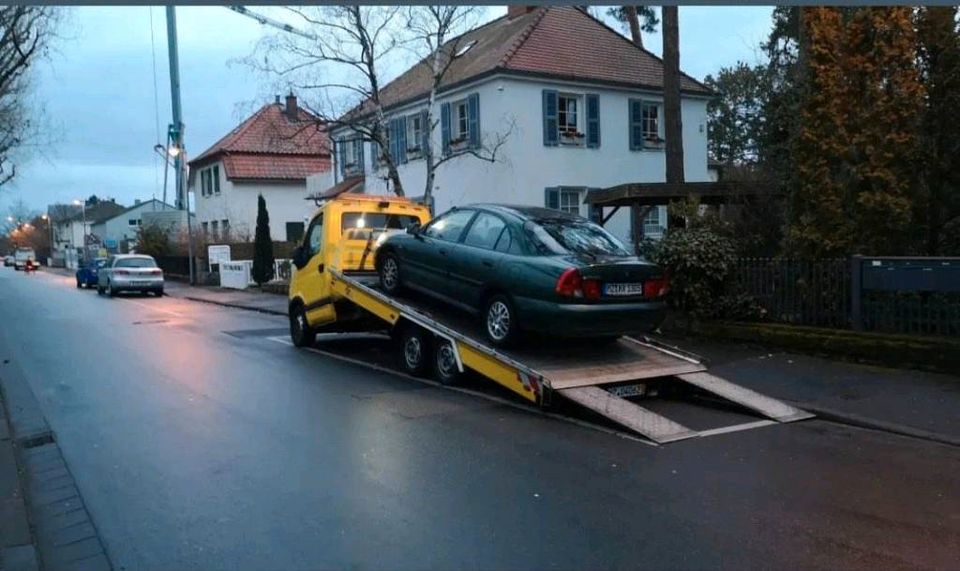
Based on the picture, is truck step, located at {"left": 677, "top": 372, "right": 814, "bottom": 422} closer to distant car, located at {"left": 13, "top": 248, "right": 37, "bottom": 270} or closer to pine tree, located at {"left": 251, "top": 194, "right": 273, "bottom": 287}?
pine tree, located at {"left": 251, "top": 194, "right": 273, "bottom": 287}

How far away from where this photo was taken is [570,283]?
851 centimetres

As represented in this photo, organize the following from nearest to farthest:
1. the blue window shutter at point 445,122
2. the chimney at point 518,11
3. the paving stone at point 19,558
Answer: the paving stone at point 19,558 → the blue window shutter at point 445,122 → the chimney at point 518,11

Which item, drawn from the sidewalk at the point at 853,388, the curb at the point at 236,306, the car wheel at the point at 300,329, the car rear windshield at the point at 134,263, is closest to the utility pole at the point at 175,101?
the car rear windshield at the point at 134,263

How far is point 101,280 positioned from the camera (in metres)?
33.3

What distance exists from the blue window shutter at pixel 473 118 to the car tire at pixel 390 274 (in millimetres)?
13511

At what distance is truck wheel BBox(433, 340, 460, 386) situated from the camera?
32.2ft

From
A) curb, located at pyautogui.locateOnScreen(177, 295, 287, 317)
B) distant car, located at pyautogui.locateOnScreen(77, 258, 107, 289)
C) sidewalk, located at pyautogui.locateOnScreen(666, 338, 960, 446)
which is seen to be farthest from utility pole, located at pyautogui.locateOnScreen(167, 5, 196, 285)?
sidewalk, located at pyautogui.locateOnScreen(666, 338, 960, 446)

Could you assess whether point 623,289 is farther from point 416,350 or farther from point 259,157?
point 259,157

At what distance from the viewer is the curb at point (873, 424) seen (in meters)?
7.34

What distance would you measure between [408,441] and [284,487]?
1.53 m

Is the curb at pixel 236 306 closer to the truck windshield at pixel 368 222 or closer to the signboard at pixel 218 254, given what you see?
the signboard at pixel 218 254

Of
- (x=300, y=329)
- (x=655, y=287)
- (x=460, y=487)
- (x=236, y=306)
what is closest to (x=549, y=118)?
(x=236, y=306)

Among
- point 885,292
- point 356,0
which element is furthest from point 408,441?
point 885,292

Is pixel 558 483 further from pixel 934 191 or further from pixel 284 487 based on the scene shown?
pixel 934 191
